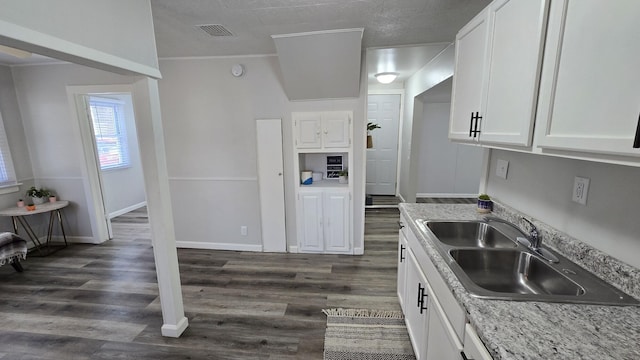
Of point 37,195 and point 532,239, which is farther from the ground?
point 532,239

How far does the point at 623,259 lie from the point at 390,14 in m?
2.02

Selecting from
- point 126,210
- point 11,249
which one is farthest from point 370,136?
point 126,210

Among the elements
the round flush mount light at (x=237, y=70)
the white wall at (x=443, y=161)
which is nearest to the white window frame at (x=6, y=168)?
the round flush mount light at (x=237, y=70)

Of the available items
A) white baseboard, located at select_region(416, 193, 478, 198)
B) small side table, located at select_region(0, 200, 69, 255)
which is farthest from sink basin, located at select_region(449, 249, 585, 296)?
small side table, located at select_region(0, 200, 69, 255)

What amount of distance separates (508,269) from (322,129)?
2196 mm

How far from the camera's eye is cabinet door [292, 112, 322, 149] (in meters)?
3.03

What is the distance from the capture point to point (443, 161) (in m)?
5.62

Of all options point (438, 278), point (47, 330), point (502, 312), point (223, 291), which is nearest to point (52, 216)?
point (47, 330)

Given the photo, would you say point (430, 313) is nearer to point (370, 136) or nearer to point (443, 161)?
point (370, 136)

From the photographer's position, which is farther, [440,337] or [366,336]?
[366,336]

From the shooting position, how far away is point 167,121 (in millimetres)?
3229

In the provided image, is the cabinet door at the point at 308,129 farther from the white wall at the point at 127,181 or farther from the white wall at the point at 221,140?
the white wall at the point at 127,181

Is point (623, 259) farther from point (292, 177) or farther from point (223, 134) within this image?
point (223, 134)

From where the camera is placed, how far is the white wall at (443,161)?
5.44 meters
